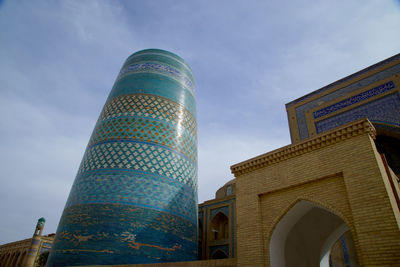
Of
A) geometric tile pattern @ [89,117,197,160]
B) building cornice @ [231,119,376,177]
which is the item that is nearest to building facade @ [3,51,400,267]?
building cornice @ [231,119,376,177]

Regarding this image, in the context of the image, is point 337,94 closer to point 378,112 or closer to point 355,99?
point 355,99

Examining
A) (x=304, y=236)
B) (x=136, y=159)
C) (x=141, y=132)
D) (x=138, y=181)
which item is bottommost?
(x=304, y=236)

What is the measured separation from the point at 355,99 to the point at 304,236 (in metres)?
3.65

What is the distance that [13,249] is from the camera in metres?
12.5

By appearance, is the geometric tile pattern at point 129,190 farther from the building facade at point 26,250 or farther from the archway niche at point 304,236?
the building facade at point 26,250

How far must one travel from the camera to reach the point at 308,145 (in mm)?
3318

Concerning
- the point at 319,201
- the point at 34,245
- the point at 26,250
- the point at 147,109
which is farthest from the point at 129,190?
the point at 26,250

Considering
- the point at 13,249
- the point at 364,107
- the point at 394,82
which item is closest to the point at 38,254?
the point at 13,249

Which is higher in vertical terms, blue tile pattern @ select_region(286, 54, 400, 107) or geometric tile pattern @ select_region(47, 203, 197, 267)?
blue tile pattern @ select_region(286, 54, 400, 107)

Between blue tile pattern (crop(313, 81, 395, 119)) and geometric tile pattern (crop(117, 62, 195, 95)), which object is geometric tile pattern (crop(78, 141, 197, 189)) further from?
blue tile pattern (crop(313, 81, 395, 119))

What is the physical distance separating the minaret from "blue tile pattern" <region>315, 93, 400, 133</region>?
10.2 m

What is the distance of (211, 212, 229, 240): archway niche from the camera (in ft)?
26.5

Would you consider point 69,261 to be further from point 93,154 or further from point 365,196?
point 365,196

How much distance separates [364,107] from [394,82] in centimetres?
72
